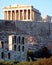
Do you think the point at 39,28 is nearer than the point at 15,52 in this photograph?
No

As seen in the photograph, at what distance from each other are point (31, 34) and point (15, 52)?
620 cm

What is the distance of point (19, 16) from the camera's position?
175ft

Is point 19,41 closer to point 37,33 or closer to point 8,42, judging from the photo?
point 8,42

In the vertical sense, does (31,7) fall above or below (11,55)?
above

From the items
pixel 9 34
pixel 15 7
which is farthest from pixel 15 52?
pixel 15 7

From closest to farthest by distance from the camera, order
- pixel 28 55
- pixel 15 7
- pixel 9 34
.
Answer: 1. pixel 28 55
2. pixel 9 34
3. pixel 15 7

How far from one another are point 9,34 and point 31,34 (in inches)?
103

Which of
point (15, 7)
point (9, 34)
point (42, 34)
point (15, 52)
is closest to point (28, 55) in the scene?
point (15, 52)

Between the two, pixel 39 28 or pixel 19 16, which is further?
pixel 19 16

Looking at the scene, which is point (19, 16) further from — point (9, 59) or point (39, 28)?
point (9, 59)

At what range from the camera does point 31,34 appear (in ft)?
145

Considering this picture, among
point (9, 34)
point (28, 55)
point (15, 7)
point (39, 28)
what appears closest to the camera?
point (28, 55)

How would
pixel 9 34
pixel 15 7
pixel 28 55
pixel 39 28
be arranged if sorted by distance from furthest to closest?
pixel 15 7, pixel 39 28, pixel 9 34, pixel 28 55

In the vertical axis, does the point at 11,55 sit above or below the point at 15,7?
below
